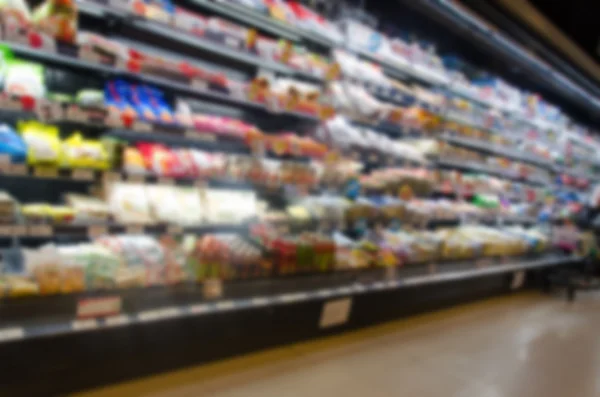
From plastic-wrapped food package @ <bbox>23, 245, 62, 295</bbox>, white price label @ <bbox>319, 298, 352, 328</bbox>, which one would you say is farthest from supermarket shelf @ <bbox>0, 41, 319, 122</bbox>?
white price label @ <bbox>319, 298, 352, 328</bbox>

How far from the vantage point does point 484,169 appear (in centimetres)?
536

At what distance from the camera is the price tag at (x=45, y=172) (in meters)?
2.10

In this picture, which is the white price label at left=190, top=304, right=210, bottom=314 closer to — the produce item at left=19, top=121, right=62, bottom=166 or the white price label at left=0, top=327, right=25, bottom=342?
the white price label at left=0, top=327, right=25, bottom=342

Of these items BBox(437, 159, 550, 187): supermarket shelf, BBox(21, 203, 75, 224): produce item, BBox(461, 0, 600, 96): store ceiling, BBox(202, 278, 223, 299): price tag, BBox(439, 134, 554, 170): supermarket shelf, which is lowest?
BBox(202, 278, 223, 299): price tag

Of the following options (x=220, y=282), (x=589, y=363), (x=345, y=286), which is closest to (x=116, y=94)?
(x=220, y=282)

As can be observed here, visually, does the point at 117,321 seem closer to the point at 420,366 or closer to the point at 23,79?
the point at 23,79

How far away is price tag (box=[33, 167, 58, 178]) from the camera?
210 centimetres

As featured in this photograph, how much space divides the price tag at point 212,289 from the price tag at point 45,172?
89 cm

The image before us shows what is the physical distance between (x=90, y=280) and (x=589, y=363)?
10.9 feet

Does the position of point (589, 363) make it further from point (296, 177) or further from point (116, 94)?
point (116, 94)

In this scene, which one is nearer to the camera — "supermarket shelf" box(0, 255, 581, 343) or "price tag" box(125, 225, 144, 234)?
"supermarket shelf" box(0, 255, 581, 343)

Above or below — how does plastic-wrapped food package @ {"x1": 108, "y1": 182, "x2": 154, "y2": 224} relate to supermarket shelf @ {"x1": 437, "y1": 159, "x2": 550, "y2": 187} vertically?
below

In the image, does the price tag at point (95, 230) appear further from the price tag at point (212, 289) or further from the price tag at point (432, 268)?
the price tag at point (432, 268)

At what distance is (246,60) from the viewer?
310 cm
